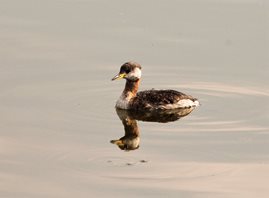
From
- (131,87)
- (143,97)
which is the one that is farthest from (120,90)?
(143,97)

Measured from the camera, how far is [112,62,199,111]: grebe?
19.3 m

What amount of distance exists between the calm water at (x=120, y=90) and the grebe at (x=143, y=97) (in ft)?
1.20

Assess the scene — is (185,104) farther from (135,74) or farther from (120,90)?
(120,90)

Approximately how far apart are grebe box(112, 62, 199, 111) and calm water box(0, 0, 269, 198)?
367 mm

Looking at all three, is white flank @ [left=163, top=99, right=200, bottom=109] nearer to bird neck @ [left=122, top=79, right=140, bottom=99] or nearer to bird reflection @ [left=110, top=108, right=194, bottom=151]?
bird reflection @ [left=110, top=108, right=194, bottom=151]

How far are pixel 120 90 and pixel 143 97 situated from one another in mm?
1042

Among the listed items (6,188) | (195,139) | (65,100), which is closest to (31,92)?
(65,100)

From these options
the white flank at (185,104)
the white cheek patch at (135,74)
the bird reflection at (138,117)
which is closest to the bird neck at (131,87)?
the white cheek patch at (135,74)

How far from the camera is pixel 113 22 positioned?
23.6 metres

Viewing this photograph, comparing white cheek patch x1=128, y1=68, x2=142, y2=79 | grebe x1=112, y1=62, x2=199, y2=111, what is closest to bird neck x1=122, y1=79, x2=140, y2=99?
grebe x1=112, y1=62, x2=199, y2=111

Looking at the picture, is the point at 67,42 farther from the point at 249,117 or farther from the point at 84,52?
the point at 249,117

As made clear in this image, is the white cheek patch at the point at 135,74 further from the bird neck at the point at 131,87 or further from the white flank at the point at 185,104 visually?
the white flank at the point at 185,104

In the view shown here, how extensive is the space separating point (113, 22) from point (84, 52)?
1.98 m

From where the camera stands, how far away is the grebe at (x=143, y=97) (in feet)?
63.3
